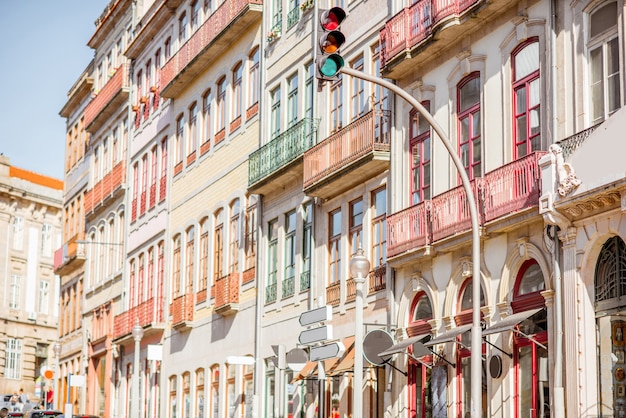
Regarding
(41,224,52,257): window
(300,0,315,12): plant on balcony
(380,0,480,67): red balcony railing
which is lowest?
(380,0,480,67): red balcony railing

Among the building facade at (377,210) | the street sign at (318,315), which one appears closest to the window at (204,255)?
the building facade at (377,210)

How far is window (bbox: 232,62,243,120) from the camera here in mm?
43719

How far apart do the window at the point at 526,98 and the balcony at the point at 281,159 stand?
10.6m

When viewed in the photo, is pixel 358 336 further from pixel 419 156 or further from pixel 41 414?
pixel 41 414

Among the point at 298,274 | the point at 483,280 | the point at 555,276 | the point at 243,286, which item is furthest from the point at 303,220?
the point at 555,276

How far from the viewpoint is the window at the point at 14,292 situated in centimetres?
9947

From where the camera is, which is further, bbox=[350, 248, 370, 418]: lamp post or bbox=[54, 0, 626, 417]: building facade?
bbox=[54, 0, 626, 417]: building facade

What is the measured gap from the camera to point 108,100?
201 ft

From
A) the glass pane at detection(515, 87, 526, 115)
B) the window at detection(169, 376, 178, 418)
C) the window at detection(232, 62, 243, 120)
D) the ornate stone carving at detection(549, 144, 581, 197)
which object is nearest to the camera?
the ornate stone carving at detection(549, 144, 581, 197)

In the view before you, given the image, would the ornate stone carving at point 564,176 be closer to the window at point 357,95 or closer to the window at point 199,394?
the window at point 357,95

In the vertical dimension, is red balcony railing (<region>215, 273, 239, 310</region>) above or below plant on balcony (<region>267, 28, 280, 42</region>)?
below

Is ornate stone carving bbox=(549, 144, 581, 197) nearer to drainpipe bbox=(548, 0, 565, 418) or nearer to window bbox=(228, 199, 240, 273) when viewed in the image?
drainpipe bbox=(548, 0, 565, 418)

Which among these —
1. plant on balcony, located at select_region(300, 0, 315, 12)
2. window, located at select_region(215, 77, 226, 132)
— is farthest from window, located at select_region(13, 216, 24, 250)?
plant on balcony, located at select_region(300, 0, 315, 12)

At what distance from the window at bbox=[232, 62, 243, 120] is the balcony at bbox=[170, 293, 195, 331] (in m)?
6.33
